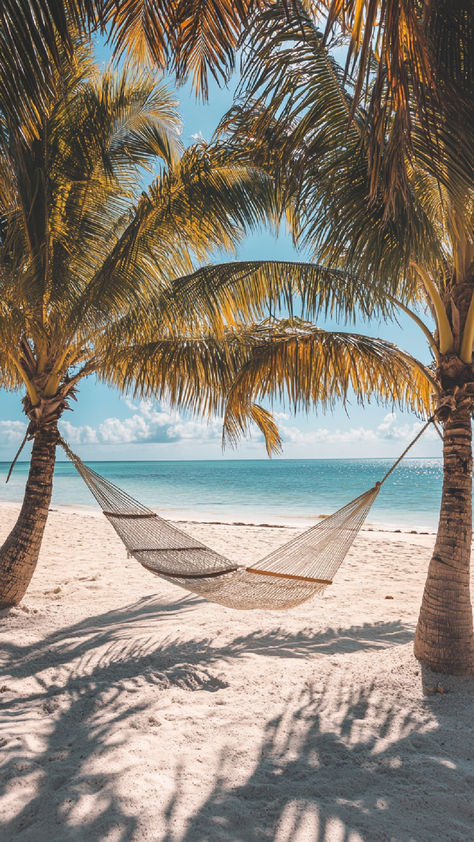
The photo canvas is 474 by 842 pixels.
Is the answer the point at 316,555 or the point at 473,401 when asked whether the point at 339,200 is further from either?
the point at 316,555

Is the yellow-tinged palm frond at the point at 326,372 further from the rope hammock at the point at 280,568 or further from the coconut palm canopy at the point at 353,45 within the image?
the coconut palm canopy at the point at 353,45

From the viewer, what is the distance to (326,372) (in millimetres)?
2338

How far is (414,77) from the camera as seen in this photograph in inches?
42.9

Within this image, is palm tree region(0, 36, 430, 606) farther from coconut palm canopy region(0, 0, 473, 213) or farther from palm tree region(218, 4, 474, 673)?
coconut palm canopy region(0, 0, 473, 213)

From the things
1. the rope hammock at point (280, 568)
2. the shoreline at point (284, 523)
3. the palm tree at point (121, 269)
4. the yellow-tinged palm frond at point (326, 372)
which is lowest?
the shoreline at point (284, 523)

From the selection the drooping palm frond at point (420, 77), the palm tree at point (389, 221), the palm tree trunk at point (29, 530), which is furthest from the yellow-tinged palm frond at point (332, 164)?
the palm tree trunk at point (29, 530)

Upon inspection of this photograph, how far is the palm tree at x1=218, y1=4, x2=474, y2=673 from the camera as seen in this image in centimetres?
164

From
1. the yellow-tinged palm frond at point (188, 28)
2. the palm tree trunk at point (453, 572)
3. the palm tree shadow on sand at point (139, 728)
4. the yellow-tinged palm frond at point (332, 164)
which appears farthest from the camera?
the palm tree trunk at point (453, 572)

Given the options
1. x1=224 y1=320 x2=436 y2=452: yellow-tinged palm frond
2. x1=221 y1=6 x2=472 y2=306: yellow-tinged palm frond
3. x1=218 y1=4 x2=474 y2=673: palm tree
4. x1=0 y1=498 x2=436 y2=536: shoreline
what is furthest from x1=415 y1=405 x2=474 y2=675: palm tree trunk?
x1=0 y1=498 x2=436 y2=536: shoreline

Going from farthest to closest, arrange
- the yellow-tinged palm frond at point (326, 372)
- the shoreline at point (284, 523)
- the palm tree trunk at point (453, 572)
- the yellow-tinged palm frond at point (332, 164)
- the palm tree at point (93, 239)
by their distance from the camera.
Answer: the shoreline at point (284, 523), the palm tree at point (93, 239), the yellow-tinged palm frond at point (326, 372), the palm tree trunk at point (453, 572), the yellow-tinged palm frond at point (332, 164)

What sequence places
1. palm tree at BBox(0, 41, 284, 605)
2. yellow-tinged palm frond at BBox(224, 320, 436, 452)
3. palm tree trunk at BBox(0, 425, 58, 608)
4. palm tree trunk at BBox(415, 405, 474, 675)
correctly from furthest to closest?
1. palm tree trunk at BBox(0, 425, 58, 608)
2. palm tree at BBox(0, 41, 284, 605)
3. yellow-tinged palm frond at BBox(224, 320, 436, 452)
4. palm tree trunk at BBox(415, 405, 474, 675)

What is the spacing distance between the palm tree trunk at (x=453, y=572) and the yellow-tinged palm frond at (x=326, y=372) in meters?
0.39

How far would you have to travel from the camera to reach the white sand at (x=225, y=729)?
112 centimetres

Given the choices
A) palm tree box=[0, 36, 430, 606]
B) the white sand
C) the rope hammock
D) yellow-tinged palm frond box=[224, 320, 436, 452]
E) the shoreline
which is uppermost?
palm tree box=[0, 36, 430, 606]
